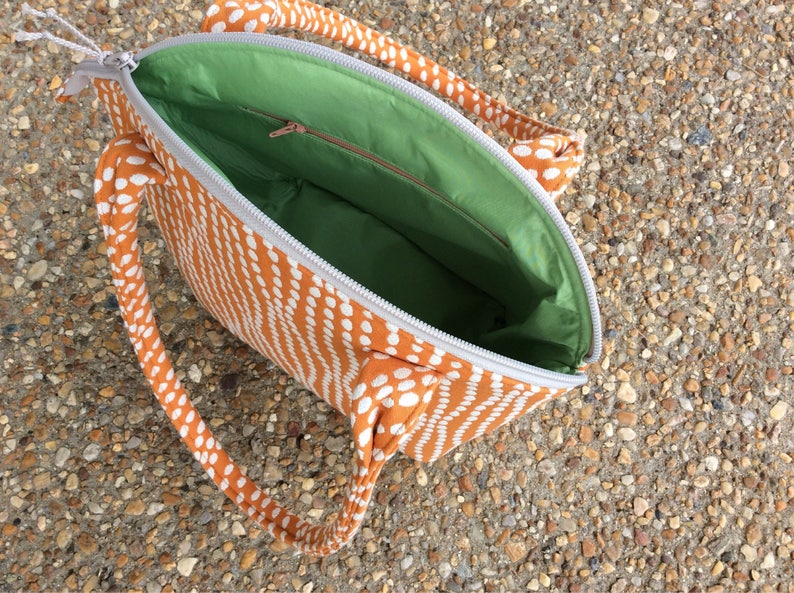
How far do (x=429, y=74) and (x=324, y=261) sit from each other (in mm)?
418

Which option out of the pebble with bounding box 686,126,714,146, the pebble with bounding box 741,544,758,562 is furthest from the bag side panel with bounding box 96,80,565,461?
the pebble with bounding box 686,126,714,146

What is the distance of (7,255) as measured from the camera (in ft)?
3.74

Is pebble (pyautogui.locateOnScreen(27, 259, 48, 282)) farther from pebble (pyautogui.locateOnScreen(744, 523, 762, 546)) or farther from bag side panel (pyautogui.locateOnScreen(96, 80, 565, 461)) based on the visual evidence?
pebble (pyautogui.locateOnScreen(744, 523, 762, 546))

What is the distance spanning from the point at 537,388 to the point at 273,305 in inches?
11.6

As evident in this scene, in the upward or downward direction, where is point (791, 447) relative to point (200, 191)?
downward

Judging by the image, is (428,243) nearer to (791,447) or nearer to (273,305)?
(273,305)

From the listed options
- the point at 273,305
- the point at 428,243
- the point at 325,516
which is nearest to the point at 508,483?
the point at 325,516

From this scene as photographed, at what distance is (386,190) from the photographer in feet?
2.98

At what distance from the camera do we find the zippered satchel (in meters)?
0.71

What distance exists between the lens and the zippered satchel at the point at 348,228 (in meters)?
0.71

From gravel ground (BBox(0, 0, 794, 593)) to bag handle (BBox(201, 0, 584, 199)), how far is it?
33cm

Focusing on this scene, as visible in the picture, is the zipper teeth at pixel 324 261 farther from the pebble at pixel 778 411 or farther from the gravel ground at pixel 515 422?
the pebble at pixel 778 411

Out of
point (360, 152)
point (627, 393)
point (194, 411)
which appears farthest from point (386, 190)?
Result: point (627, 393)

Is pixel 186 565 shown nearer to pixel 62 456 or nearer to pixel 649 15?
pixel 62 456
